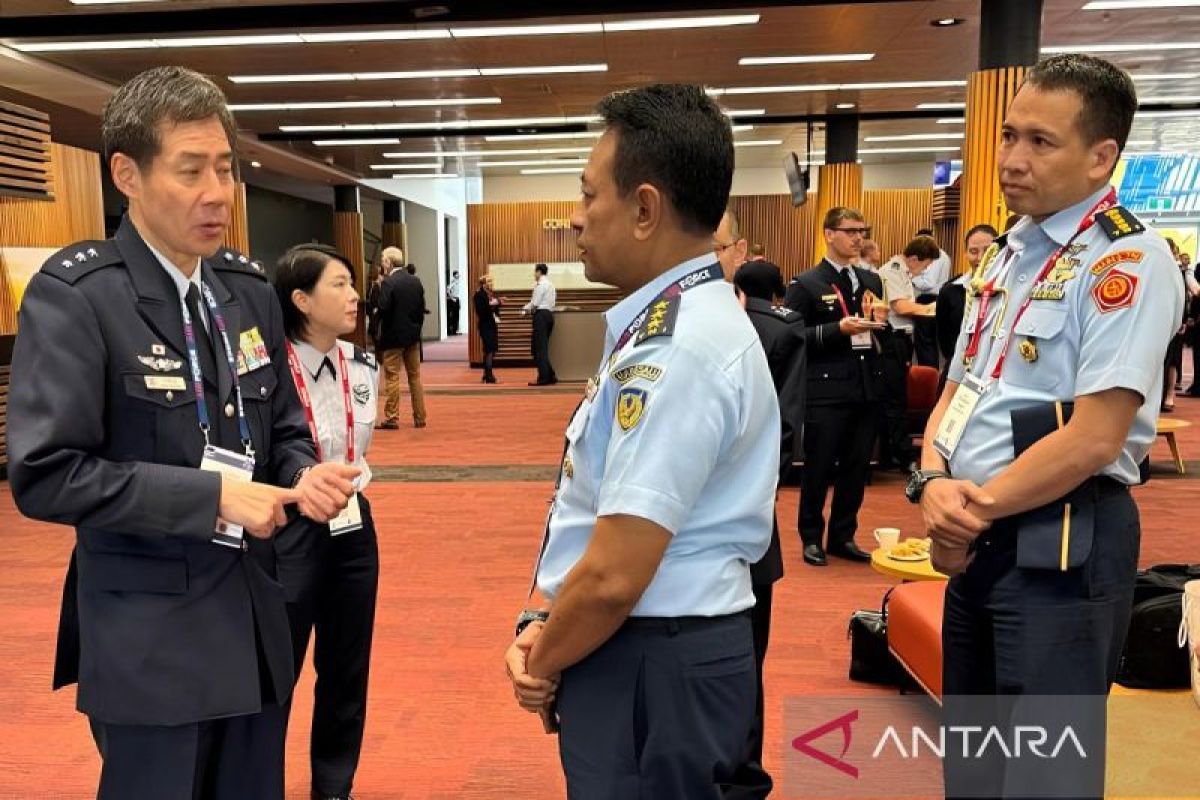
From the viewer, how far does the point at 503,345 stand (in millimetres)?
16859

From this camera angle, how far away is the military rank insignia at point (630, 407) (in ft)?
3.78

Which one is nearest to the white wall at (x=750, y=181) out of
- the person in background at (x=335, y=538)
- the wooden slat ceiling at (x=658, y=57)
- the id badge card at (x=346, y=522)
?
the wooden slat ceiling at (x=658, y=57)

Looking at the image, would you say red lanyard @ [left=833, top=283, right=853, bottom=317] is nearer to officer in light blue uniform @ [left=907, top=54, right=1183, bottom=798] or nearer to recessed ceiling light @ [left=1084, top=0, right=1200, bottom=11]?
officer in light blue uniform @ [left=907, top=54, right=1183, bottom=798]

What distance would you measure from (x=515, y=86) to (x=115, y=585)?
11.3 metres

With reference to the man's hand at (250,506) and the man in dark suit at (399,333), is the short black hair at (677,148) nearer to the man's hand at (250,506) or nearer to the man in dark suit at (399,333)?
Answer: the man's hand at (250,506)

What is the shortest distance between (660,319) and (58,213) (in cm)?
849

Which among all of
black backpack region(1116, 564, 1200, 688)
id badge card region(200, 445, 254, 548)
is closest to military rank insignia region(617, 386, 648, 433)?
id badge card region(200, 445, 254, 548)

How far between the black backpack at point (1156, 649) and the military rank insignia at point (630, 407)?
2.41m

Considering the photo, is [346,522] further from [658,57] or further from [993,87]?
[658,57]

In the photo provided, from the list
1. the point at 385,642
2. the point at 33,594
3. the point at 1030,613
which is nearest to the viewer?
the point at 1030,613

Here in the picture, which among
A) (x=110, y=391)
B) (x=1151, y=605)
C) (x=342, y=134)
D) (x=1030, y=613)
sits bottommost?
(x=1151, y=605)

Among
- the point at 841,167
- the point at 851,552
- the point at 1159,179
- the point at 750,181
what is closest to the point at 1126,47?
the point at 841,167

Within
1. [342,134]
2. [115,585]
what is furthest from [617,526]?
[342,134]

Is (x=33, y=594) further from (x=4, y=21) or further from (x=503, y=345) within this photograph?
(x=503, y=345)
